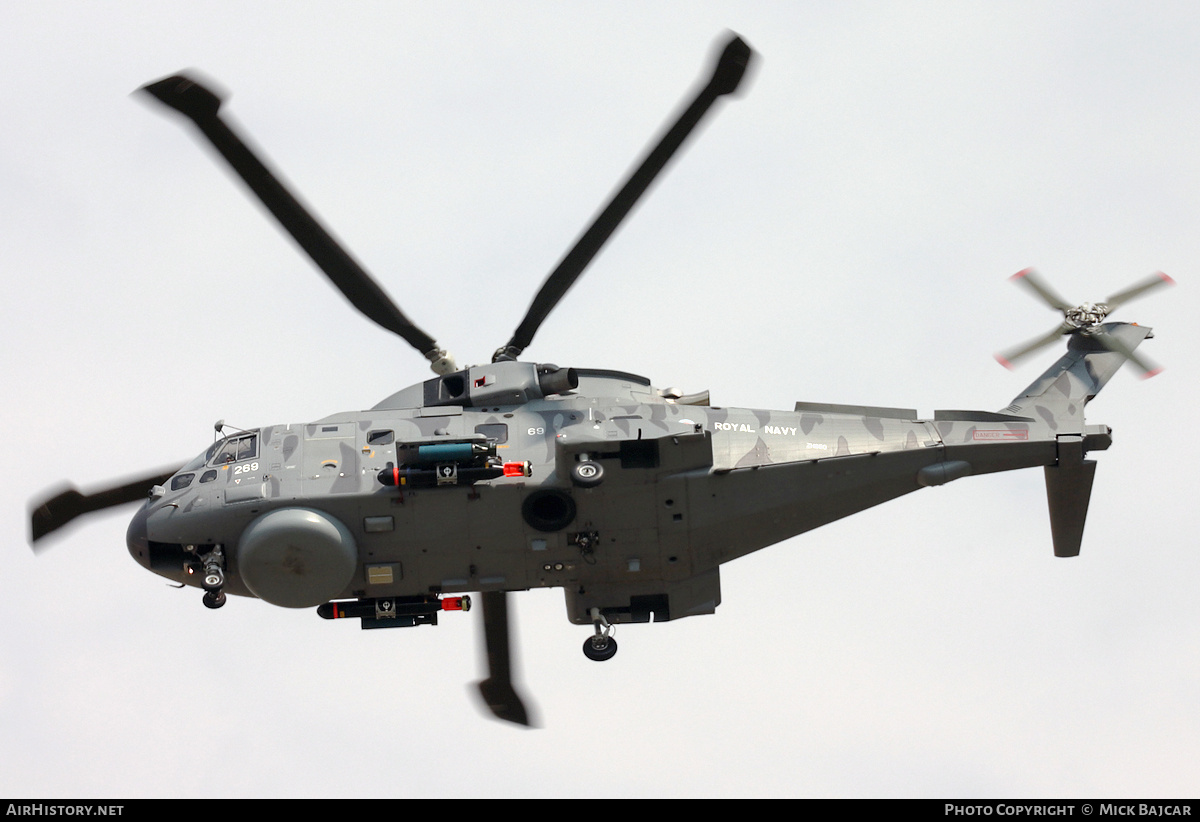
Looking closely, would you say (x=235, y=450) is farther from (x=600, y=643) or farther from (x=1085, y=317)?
(x=1085, y=317)

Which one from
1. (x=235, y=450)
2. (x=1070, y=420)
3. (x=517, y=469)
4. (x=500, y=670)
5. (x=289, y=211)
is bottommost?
(x=500, y=670)

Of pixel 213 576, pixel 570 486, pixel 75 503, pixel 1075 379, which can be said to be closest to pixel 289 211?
pixel 213 576

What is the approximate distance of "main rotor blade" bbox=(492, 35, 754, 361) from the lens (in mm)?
28516

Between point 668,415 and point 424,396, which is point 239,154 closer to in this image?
point 424,396

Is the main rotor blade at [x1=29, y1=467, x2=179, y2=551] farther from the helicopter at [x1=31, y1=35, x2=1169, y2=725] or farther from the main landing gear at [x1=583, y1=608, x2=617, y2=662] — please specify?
the main landing gear at [x1=583, y1=608, x2=617, y2=662]

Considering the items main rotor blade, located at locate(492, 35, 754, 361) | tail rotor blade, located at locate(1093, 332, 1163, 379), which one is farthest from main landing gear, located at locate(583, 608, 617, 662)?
tail rotor blade, located at locate(1093, 332, 1163, 379)

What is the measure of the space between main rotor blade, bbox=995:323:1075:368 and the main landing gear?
930 cm

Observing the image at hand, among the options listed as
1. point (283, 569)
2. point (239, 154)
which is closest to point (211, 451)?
point (283, 569)

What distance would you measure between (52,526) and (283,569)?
541 cm

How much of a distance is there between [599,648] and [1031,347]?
1051 cm

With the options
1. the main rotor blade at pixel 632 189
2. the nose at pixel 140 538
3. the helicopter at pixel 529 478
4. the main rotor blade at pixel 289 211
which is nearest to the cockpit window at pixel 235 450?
the helicopter at pixel 529 478

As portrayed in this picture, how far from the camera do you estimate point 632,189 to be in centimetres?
2931

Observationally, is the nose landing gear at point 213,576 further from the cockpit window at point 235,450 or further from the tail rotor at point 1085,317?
the tail rotor at point 1085,317
